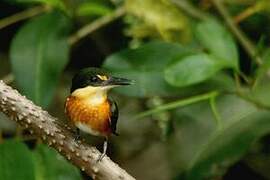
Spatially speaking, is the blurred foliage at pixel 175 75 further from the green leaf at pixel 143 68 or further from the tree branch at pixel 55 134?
the tree branch at pixel 55 134

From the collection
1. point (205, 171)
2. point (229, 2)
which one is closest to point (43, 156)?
point (205, 171)

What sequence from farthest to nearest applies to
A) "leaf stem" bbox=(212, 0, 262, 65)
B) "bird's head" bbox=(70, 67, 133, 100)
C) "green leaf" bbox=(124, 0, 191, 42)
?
1. "leaf stem" bbox=(212, 0, 262, 65)
2. "green leaf" bbox=(124, 0, 191, 42)
3. "bird's head" bbox=(70, 67, 133, 100)

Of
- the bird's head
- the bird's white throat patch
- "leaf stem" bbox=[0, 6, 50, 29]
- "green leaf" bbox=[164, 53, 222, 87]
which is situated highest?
the bird's head

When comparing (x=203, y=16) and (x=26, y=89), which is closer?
(x=26, y=89)

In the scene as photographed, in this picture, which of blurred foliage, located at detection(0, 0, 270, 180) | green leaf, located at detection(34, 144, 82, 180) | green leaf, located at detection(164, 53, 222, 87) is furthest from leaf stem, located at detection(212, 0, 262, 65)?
green leaf, located at detection(34, 144, 82, 180)

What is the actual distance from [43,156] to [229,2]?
0.94 meters

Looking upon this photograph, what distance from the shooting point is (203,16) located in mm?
2273

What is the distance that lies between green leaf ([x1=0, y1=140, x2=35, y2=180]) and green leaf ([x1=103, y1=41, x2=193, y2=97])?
1.10 ft

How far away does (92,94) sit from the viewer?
1123 millimetres

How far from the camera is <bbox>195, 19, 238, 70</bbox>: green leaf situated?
1843 millimetres

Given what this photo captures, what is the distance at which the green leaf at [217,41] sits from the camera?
6.05 ft

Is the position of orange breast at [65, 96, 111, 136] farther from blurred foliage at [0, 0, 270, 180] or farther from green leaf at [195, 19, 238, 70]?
green leaf at [195, 19, 238, 70]

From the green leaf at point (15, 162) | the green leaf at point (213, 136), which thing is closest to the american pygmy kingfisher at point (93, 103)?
the green leaf at point (15, 162)

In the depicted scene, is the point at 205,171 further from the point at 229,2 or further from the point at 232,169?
the point at 229,2
